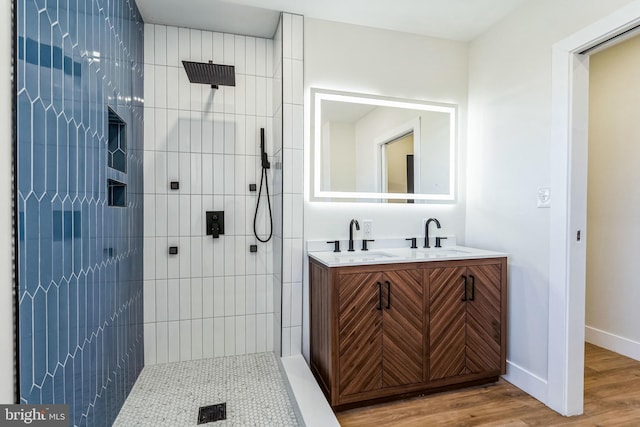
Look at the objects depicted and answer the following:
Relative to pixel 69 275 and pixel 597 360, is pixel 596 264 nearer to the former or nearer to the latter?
pixel 597 360

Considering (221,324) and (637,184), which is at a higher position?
(637,184)

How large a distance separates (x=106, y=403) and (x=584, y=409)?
2.66 m

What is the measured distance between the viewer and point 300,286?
2.34 m

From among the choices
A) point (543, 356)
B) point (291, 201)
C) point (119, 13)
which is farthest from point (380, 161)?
point (119, 13)

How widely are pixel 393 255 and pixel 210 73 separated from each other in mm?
1761

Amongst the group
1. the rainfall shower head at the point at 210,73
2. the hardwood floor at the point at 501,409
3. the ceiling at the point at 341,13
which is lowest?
the hardwood floor at the point at 501,409

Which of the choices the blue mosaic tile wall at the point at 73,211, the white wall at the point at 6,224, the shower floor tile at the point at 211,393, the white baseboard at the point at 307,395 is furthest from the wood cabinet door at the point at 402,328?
the white wall at the point at 6,224

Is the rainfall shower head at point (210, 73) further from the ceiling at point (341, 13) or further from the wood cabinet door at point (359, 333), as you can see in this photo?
the wood cabinet door at point (359, 333)

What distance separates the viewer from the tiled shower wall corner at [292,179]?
2279 mm

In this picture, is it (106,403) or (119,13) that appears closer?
(106,403)

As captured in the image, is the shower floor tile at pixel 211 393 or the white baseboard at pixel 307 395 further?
the shower floor tile at pixel 211 393

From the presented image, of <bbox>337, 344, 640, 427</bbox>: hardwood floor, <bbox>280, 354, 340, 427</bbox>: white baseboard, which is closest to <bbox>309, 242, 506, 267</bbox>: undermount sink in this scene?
<bbox>280, 354, 340, 427</bbox>: white baseboard

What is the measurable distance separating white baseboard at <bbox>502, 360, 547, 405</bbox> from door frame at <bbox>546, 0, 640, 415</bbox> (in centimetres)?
9

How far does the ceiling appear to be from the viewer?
2162mm
